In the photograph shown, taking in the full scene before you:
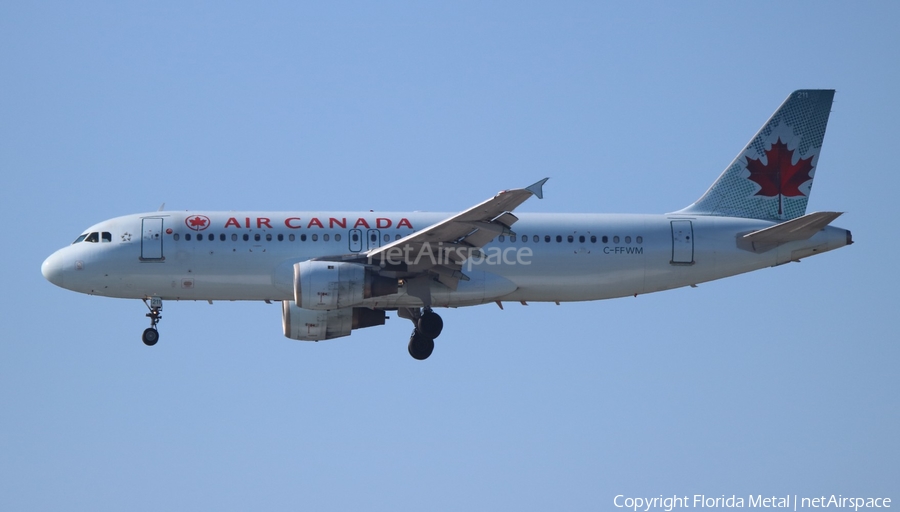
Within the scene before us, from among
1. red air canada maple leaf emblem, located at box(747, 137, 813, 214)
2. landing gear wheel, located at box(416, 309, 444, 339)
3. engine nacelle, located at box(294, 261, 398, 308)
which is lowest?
landing gear wheel, located at box(416, 309, 444, 339)

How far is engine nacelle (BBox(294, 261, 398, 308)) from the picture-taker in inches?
1437

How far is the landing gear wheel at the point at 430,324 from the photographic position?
3941cm

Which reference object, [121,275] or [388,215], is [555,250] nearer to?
[388,215]

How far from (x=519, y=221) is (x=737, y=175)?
839 cm

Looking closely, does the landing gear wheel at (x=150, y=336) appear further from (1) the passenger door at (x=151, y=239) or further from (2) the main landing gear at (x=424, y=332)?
(2) the main landing gear at (x=424, y=332)

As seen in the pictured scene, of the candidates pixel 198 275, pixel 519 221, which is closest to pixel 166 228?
pixel 198 275

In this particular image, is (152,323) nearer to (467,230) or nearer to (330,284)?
(330,284)

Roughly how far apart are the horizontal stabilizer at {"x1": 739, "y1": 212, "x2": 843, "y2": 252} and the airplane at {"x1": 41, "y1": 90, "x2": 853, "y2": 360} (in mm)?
46

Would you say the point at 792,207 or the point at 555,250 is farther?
the point at 792,207

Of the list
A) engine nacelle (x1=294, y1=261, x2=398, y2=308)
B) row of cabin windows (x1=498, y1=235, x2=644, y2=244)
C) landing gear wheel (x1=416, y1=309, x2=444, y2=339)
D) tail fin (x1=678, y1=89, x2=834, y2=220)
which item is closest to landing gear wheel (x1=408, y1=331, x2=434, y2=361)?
landing gear wheel (x1=416, y1=309, x2=444, y2=339)

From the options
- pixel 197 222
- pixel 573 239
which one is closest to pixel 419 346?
pixel 573 239

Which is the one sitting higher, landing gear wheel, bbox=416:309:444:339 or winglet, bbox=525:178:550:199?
winglet, bbox=525:178:550:199

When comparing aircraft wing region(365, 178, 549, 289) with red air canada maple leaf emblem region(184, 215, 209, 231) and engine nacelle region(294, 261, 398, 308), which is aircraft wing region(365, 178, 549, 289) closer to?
engine nacelle region(294, 261, 398, 308)

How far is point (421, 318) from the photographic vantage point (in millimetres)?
39531
